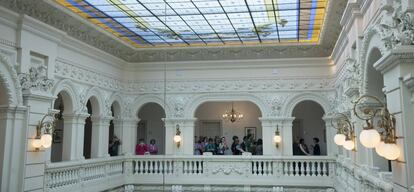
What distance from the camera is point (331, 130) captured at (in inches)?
→ 558

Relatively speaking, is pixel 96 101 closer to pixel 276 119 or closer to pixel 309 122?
pixel 276 119

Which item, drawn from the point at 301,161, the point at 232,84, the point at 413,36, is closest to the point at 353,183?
the point at 301,161

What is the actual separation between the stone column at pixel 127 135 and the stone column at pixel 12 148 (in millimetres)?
6164

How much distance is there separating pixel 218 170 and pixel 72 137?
5.28 meters

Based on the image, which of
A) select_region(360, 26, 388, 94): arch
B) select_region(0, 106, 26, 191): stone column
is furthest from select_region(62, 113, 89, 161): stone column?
select_region(360, 26, 388, 94): arch

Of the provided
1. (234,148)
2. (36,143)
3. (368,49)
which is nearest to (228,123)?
(234,148)

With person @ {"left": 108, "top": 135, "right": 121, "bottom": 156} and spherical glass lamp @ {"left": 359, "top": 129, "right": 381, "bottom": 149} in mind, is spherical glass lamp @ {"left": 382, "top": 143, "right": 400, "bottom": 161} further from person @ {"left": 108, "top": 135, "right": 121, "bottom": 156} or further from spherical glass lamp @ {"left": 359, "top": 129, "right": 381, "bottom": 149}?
person @ {"left": 108, "top": 135, "right": 121, "bottom": 156}

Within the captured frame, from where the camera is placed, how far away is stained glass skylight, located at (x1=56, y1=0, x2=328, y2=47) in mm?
10305

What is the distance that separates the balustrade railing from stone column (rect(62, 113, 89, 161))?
111 centimetres

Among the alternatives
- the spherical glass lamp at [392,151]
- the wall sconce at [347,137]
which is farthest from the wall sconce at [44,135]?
the spherical glass lamp at [392,151]

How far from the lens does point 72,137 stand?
11.6 m

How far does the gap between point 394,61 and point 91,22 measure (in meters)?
8.99

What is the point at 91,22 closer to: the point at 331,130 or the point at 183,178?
the point at 183,178

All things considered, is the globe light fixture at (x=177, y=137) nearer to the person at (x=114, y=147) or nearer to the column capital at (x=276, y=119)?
the person at (x=114, y=147)
